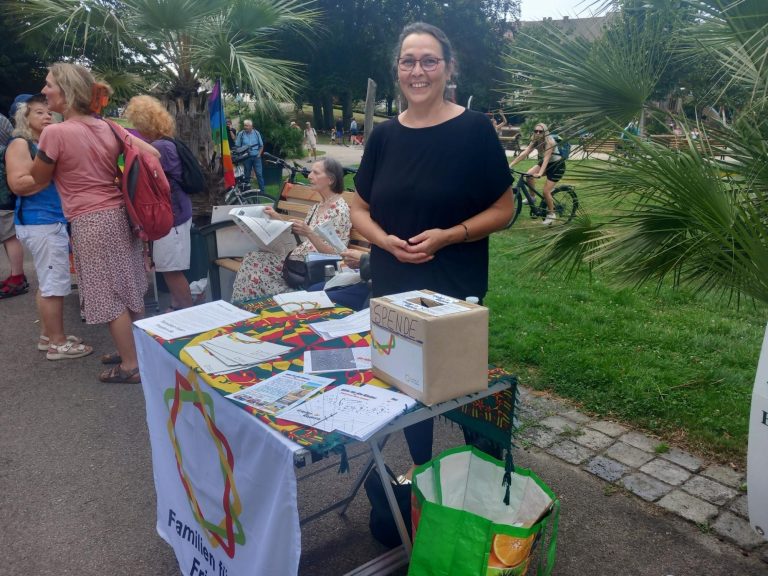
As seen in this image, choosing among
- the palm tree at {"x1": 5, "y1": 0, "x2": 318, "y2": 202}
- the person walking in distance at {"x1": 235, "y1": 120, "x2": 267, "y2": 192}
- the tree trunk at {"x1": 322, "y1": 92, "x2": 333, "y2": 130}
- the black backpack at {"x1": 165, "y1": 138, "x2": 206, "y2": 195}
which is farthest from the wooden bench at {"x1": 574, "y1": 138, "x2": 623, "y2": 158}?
the tree trunk at {"x1": 322, "y1": 92, "x2": 333, "y2": 130}

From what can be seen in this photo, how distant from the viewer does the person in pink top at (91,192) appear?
139 inches

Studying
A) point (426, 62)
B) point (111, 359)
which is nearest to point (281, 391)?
point (426, 62)

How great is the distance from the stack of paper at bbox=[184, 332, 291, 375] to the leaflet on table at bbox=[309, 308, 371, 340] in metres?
0.18

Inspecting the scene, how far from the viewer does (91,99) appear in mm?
3607

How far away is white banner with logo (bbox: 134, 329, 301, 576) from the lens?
1.62 m

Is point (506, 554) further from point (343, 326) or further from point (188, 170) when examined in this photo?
point (188, 170)

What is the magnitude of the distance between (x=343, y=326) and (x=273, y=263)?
7.06ft

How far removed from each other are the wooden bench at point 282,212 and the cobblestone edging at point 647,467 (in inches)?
82.1

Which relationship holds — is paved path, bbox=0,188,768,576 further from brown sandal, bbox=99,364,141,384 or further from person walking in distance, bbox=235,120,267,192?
person walking in distance, bbox=235,120,267,192

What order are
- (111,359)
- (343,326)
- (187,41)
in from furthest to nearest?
(187,41) → (111,359) → (343,326)

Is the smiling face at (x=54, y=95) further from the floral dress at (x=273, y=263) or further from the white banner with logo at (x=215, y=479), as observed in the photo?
the white banner with logo at (x=215, y=479)

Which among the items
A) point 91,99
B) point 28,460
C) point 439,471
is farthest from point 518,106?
point 28,460

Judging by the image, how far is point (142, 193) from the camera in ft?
12.5

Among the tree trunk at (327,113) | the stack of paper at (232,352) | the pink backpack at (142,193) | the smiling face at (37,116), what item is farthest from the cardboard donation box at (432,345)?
the tree trunk at (327,113)
